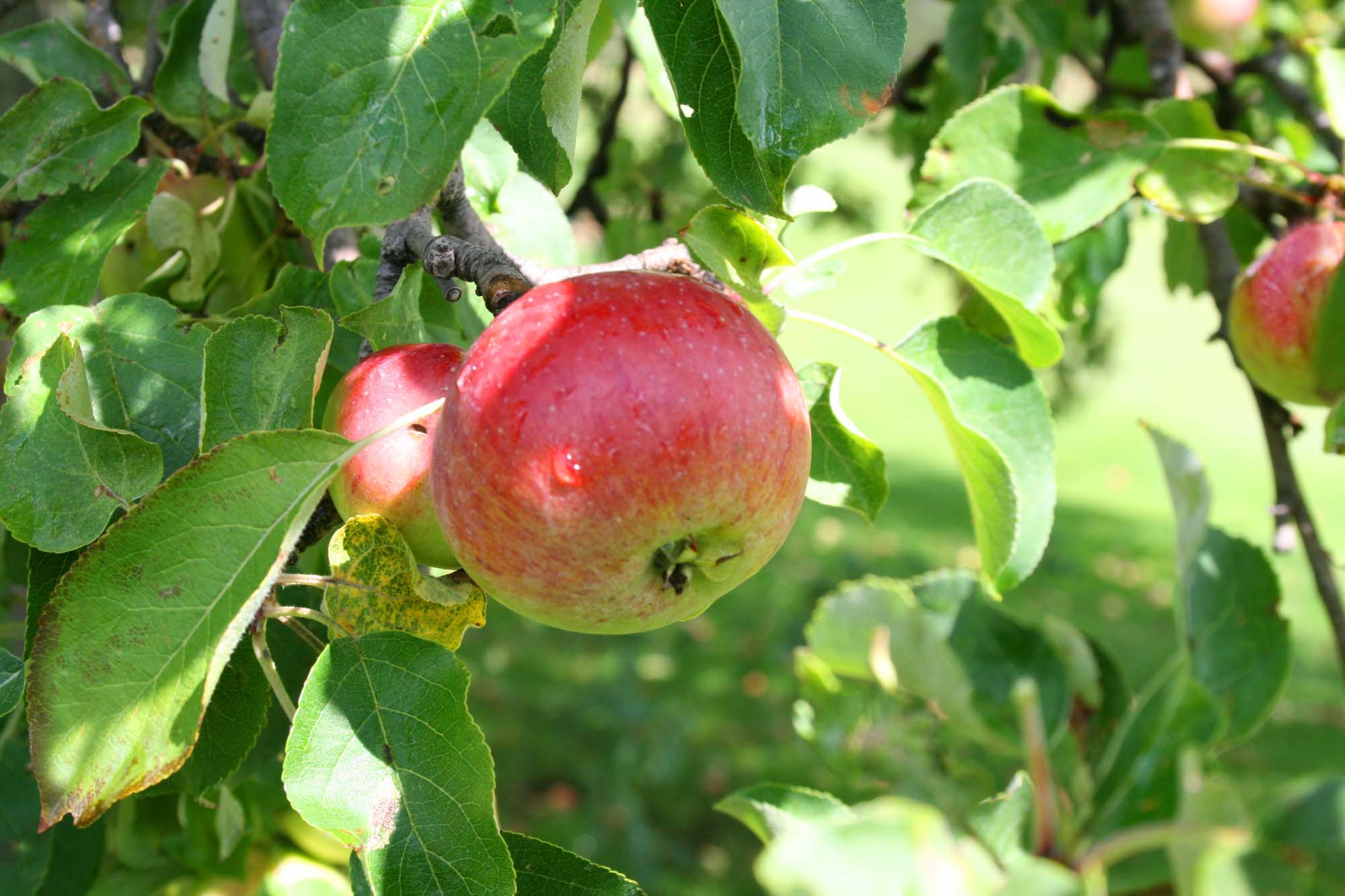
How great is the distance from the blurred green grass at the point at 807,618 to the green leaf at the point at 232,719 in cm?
76

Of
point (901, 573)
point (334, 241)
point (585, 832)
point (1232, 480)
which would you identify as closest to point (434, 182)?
point (334, 241)

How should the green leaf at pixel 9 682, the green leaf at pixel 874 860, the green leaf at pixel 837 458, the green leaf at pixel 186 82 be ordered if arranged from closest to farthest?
the green leaf at pixel 874 860 → the green leaf at pixel 9 682 → the green leaf at pixel 837 458 → the green leaf at pixel 186 82

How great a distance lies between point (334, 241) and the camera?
3.78 feet

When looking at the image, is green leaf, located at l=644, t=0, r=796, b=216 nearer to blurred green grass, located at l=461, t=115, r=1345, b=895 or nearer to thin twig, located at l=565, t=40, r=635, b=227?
blurred green grass, located at l=461, t=115, r=1345, b=895

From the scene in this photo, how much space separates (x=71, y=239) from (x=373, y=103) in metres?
0.48

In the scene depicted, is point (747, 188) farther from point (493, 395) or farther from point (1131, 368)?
point (1131, 368)

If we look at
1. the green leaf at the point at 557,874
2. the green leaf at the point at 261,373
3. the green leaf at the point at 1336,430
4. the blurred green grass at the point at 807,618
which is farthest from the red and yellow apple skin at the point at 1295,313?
the green leaf at the point at 261,373

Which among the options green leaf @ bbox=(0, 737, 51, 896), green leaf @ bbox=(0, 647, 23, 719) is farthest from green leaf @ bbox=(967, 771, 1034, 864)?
green leaf @ bbox=(0, 737, 51, 896)

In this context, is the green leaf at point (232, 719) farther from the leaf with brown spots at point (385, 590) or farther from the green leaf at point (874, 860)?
the green leaf at point (874, 860)

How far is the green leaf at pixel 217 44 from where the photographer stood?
1.16 meters

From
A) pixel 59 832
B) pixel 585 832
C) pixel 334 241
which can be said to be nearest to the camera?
pixel 59 832

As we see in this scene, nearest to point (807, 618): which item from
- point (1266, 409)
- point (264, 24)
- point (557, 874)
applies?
point (1266, 409)

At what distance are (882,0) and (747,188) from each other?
0.17m

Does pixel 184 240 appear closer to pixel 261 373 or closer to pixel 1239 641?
pixel 261 373
